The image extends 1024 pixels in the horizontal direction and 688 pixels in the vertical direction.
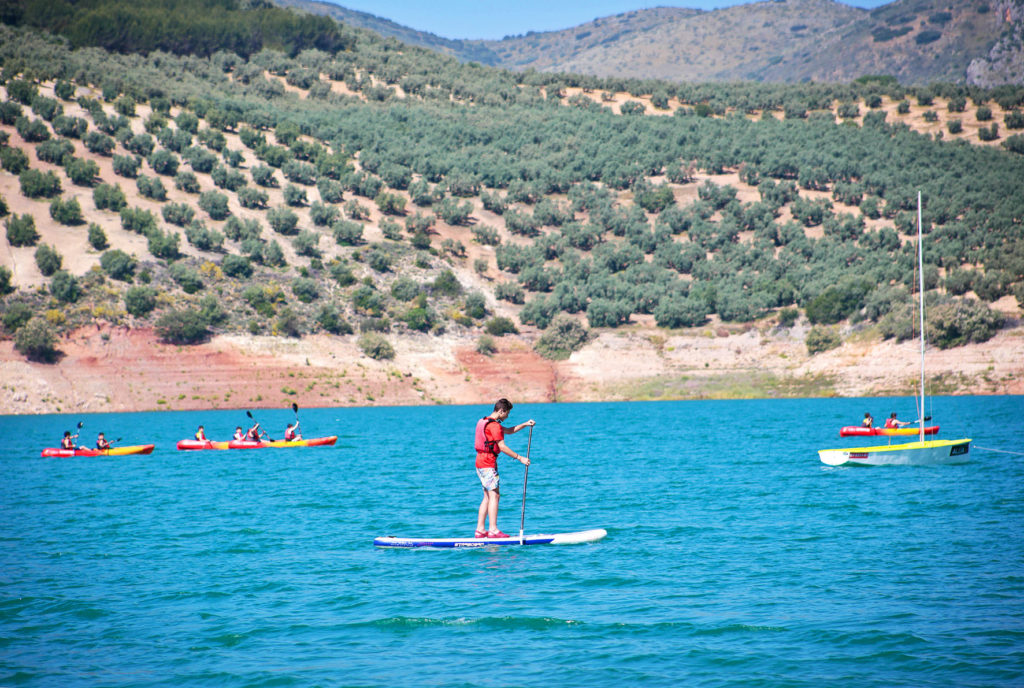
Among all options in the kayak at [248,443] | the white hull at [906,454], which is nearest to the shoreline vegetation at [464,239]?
the kayak at [248,443]

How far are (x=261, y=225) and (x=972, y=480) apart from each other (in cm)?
7953

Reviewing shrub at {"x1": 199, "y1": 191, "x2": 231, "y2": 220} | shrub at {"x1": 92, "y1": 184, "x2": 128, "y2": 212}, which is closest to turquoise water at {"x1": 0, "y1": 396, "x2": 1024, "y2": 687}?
shrub at {"x1": 92, "y1": 184, "x2": 128, "y2": 212}

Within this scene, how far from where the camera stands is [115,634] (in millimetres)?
15727

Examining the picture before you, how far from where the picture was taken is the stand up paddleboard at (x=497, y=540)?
21.4 m

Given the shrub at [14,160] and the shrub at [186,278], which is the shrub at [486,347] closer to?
the shrub at [186,278]

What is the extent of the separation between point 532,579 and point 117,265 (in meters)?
74.8

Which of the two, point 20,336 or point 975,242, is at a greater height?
point 975,242

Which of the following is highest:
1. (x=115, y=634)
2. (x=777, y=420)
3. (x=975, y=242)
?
(x=975, y=242)

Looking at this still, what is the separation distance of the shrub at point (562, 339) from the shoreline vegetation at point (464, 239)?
211 millimetres

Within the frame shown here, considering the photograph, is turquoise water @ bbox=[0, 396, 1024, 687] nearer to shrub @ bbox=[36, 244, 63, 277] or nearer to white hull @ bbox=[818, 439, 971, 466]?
white hull @ bbox=[818, 439, 971, 466]

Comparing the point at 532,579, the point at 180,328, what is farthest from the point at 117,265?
the point at 532,579

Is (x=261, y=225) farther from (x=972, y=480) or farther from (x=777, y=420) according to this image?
(x=972, y=480)

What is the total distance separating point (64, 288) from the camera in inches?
3167

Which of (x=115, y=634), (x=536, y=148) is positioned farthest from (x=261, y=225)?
(x=115, y=634)
